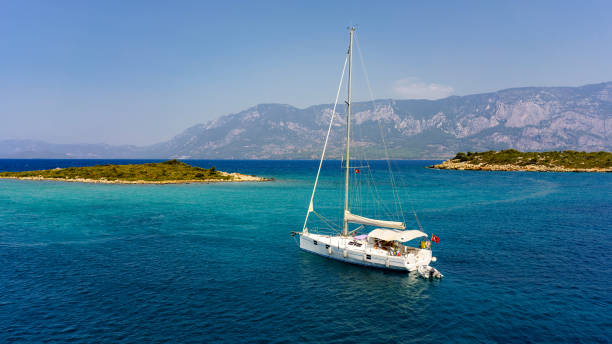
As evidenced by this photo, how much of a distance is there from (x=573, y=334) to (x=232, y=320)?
2213 cm

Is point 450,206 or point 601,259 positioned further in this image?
point 450,206

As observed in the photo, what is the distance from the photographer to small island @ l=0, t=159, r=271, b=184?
396 ft

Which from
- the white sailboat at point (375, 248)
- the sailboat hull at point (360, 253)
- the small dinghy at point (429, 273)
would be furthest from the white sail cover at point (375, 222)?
the small dinghy at point (429, 273)

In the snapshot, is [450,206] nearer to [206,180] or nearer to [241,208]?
[241,208]

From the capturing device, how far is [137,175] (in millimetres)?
125625

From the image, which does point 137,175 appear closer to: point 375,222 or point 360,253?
point 375,222

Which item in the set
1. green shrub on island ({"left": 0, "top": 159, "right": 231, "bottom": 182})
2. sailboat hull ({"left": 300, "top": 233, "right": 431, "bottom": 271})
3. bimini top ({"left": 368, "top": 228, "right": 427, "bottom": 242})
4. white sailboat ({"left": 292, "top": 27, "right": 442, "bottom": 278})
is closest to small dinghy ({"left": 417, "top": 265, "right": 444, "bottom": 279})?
white sailboat ({"left": 292, "top": 27, "right": 442, "bottom": 278})

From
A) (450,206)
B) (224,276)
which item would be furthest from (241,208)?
(450,206)

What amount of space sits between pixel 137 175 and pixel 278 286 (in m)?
115

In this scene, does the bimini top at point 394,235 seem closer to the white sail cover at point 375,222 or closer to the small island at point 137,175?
the white sail cover at point 375,222

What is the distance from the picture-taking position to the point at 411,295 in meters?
27.3

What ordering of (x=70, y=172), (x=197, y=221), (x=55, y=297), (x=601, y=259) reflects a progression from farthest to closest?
(x=70, y=172) → (x=197, y=221) → (x=601, y=259) → (x=55, y=297)

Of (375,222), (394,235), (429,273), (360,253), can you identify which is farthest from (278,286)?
(375,222)

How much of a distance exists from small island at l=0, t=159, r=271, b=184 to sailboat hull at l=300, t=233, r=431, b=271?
312ft
